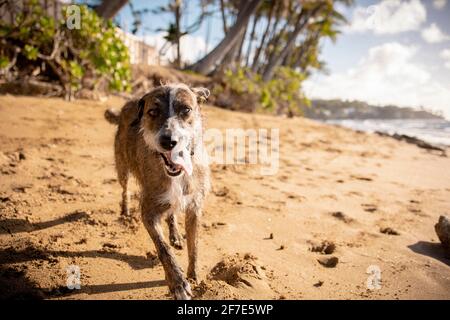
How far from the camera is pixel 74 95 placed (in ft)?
35.2

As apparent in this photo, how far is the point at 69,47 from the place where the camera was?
10461 millimetres

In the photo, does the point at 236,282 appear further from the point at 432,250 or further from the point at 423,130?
the point at 423,130

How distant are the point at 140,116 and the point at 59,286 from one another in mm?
1903

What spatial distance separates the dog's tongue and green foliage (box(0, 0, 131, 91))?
26.9 ft

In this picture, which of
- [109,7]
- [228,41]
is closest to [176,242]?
[109,7]

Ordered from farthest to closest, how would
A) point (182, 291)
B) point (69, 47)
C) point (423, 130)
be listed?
1. point (423, 130)
2. point (69, 47)
3. point (182, 291)

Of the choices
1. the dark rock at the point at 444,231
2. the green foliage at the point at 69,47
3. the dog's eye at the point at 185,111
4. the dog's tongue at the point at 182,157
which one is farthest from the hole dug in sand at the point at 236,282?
the green foliage at the point at 69,47

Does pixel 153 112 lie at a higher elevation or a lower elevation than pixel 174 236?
higher

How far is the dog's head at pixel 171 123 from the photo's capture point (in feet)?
9.87

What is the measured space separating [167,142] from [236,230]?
→ 176 cm

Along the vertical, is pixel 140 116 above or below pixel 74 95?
below

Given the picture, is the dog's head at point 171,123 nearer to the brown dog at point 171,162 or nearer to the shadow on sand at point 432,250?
the brown dog at point 171,162
